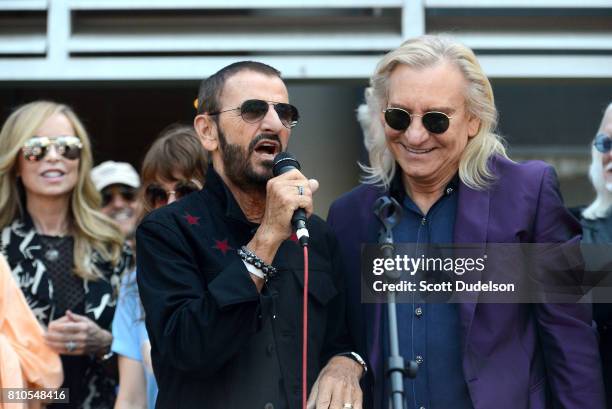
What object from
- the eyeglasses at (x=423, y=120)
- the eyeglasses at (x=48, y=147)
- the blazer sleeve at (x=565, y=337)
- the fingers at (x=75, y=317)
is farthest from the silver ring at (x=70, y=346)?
the blazer sleeve at (x=565, y=337)

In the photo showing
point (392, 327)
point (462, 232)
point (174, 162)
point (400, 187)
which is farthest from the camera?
point (174, 162)

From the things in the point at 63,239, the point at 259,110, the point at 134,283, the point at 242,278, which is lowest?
the point at 242,278

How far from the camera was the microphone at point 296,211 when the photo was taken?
3080 millimetres

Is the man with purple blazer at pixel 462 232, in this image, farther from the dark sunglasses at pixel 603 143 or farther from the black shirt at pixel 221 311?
the dark sunglasses at pixel 603 143

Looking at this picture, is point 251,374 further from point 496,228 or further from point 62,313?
point 62,313

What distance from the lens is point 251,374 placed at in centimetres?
345

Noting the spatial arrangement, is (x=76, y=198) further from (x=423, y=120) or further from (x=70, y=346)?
(x=423, y=120)

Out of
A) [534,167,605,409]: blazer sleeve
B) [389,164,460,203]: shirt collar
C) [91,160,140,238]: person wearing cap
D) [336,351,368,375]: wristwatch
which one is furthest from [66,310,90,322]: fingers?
[534,167,605,409]: blazer sleeve

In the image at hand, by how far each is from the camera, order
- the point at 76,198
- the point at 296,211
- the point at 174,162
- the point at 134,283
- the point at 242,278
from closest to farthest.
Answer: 1. the point at 296,211
2. the point at 242,278
3. the point at 174,162
4. the point at 134,283
5. the point at 76,198

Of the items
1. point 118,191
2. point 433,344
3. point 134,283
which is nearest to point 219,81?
point 433,344

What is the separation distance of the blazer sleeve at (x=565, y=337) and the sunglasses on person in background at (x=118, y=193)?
3019 millimetres

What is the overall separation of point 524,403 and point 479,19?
368 centimetres

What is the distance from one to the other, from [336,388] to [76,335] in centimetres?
179

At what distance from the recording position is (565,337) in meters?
3.70
